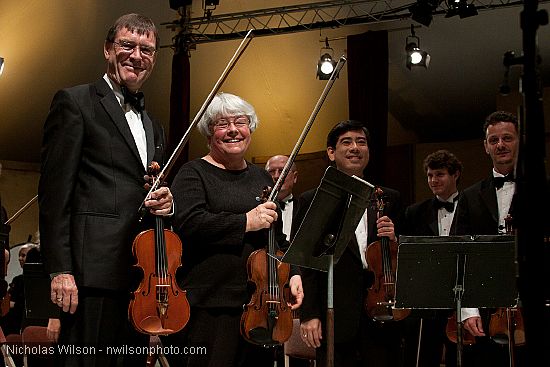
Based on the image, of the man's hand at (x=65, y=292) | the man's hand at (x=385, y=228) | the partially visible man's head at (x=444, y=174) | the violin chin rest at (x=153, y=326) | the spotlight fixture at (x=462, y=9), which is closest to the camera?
the man's hand at (x=65, y=292)

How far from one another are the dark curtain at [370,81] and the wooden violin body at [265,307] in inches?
204

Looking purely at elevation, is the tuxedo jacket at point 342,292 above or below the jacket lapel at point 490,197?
below

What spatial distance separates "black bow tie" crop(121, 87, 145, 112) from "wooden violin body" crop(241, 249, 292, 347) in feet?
2.27

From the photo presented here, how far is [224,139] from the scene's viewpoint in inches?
127

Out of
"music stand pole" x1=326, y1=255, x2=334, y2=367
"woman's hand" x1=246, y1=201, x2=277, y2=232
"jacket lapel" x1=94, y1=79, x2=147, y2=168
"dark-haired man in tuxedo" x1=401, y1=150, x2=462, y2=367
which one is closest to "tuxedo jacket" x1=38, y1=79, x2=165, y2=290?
"jacket lapel" x1=94, y1=79, x2=147, y2=168

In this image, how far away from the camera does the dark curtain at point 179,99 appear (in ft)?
28.3

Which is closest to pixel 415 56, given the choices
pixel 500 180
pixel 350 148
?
pixel 350 148

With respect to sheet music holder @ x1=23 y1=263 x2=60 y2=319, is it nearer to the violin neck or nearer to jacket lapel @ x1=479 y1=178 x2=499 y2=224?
the violin neck

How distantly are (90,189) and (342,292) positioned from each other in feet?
4.25

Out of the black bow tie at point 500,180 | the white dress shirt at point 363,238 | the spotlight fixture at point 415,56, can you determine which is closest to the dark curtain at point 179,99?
the spotlight fixture at point 415,56

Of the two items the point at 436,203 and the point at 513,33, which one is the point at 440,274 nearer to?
the point at 436,203

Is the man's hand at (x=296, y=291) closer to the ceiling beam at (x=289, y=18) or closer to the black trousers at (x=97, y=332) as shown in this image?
the black trousers at (x=97, y=332)

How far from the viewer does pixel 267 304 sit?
3.00m

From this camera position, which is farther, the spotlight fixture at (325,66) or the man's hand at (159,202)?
the spotlight fixture at (325,66)
